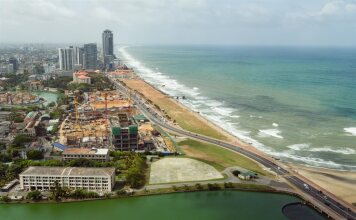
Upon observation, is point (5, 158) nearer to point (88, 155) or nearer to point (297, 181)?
point (88, 155)

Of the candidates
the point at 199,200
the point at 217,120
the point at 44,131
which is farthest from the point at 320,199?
the point at 44,131

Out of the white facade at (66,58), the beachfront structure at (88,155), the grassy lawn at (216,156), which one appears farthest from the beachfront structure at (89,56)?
the beachfront structure at (88,155)

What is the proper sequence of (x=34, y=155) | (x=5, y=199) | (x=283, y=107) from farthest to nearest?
(x=283, y=107), (x=34, y=155), (x=5, y=199)

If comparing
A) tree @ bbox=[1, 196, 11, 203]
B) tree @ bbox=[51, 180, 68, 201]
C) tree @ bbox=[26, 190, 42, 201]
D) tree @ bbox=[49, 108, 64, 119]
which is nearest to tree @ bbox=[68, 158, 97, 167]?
tree @ bbox=[51, 180, 68, 201]

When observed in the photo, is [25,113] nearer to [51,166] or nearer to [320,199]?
[51,166]

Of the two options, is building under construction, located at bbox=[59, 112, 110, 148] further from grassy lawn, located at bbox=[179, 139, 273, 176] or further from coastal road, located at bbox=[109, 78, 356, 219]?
grassy lawn, located at bbox=[179, 139, 273, 176]

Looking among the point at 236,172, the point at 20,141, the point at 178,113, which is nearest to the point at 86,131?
the point at 20,141
